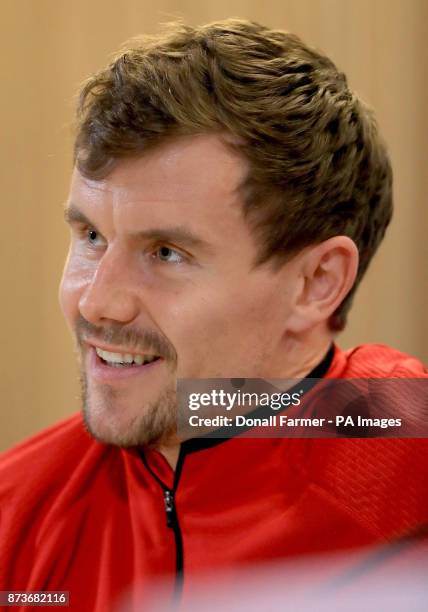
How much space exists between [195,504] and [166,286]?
0.25m

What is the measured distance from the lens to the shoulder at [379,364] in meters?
0.97

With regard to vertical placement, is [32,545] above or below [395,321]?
below

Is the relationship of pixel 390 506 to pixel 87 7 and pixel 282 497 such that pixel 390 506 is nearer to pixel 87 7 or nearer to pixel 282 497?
pixel 282 497

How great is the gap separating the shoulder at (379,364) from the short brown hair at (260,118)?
52 mm

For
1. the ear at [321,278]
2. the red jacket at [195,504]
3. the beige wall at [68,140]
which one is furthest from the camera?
the beige wall at [68,140]

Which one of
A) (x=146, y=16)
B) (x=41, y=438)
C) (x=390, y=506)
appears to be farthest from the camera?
(x=146, y=16)

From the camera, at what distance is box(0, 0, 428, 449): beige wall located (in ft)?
5.14

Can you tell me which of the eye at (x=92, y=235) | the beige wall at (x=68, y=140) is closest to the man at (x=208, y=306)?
the eye at (x=92, y=235)

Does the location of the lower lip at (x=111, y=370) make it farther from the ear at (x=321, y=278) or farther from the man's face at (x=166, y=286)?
the ear at (x=321, y=278)

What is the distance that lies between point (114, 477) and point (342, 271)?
376 mm

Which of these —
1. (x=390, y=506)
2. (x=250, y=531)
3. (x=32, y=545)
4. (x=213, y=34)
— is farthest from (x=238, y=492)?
(x=213, y=34)

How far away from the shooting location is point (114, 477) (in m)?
1.04

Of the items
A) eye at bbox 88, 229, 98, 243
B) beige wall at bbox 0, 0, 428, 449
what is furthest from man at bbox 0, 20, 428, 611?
beige wall at bbox 0, 0, 428, 449

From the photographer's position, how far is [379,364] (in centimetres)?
100
